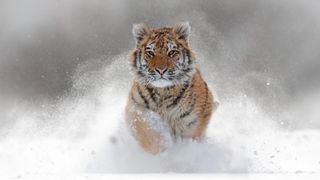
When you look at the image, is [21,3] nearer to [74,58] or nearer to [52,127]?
[74,58]

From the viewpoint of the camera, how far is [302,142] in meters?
7.30

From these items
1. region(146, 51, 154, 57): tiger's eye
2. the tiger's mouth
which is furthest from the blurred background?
the tiger's mouth

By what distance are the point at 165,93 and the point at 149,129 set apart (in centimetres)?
39

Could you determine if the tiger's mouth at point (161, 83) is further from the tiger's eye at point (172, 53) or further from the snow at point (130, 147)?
the snow at point (130, 147)

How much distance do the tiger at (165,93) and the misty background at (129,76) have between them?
205mm

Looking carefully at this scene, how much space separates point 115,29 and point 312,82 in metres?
6.09

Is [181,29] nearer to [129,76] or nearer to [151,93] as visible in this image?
[151,93]

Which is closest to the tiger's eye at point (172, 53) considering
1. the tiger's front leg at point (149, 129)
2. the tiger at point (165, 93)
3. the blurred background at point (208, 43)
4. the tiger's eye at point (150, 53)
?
the tiger at point (165, 93)

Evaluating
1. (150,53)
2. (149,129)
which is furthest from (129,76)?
(149,129)

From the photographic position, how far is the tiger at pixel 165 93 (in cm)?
628

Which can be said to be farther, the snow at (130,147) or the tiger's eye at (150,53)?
the tiger's eye at (150,53)

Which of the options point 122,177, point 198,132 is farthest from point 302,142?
point 122,177

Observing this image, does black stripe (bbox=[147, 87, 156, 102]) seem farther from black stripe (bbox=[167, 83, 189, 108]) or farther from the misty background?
the misty background

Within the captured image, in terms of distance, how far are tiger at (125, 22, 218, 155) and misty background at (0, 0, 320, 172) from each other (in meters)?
0.21
